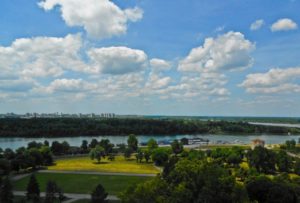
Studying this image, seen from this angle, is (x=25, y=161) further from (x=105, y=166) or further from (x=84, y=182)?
(x=105, y=166)

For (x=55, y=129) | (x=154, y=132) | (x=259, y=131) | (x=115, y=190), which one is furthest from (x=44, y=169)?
(x=259, y=131)

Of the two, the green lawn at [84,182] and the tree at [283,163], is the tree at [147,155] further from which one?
the tree at [283,163]

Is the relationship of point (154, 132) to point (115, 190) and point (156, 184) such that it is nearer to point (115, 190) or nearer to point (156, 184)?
point (115, 190)

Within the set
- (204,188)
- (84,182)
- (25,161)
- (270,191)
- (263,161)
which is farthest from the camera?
(263,161)

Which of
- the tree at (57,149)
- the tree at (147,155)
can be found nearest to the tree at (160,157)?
the tree at (147,155)

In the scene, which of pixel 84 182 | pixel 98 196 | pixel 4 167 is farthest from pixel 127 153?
pixel 98 196

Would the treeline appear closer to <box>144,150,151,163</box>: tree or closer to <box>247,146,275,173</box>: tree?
<box>144,150,151,163</box>: tree
